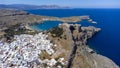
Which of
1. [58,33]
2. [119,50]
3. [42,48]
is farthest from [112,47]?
[42,48]

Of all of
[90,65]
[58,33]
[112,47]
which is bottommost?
[112,47]

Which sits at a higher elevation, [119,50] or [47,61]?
[47,61]

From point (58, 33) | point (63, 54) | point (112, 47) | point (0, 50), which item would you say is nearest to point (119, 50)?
point (112, 47)

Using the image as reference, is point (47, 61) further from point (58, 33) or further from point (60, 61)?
point (58, 33)

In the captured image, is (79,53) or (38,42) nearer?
(79,53)

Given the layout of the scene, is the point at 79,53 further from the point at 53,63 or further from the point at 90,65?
the point at 53,63

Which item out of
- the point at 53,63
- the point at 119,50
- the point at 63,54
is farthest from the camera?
the point at 119,50

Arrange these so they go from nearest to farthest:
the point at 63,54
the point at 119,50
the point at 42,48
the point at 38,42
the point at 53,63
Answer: the point at 53,63 < the point at 63,54 < the point at 42,48 < the point at 38,42 < the point at 119,50
